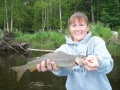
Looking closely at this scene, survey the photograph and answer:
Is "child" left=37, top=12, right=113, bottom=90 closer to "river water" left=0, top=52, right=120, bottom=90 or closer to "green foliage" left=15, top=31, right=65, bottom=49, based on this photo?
"river water" left=0, top=52, right=120, bottom=90

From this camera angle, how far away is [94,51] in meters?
2.49

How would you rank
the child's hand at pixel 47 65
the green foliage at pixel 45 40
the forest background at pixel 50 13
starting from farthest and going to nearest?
1. the forest background at pixel 50 13
2. the green foliage at pixel 45 40
3. the child's hand at pixel 47 65

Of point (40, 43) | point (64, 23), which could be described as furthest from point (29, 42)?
point (64, 23)

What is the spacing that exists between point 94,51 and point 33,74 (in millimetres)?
10337

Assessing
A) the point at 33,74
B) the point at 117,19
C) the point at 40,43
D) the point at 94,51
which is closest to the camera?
the point at 94,51

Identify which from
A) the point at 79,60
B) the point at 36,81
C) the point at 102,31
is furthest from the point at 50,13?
the point at 79,60

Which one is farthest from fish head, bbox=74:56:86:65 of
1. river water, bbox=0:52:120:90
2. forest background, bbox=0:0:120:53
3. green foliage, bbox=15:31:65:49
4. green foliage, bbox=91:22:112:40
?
forest background, bbox=0:0:120:53

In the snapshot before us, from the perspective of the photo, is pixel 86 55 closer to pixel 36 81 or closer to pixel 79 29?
pixel 79 29

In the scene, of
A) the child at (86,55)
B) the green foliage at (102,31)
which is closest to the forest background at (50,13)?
the green foliage at (102,31)

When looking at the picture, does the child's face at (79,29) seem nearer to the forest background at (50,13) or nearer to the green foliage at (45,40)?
the green foliage at (45,40)

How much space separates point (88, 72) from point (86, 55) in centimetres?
18

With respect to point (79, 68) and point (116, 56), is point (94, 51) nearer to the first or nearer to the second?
point (79, 68)

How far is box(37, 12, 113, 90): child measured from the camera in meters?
2.42

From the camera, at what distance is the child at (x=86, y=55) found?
7.93 ft
